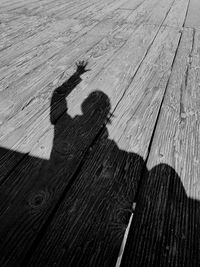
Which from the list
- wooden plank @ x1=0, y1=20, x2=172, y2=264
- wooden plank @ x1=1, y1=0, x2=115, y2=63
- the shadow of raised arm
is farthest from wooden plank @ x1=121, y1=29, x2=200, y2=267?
wooden plank @ x1=1, y1=0, x2=115, y2=63

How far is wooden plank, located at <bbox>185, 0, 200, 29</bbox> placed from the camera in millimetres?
3951

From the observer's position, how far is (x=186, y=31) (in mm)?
3607

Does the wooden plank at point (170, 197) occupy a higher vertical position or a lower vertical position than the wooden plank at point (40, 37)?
lower

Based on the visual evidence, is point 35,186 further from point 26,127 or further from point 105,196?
point 26,127

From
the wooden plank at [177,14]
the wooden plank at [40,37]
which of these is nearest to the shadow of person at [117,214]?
Result: the wooden plank at [40,37]

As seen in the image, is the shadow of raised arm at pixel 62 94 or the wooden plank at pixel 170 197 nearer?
the wooden plank at pixel 170 197

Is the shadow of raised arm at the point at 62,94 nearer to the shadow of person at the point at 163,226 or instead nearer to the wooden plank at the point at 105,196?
the wooden plank at the point at 105,196

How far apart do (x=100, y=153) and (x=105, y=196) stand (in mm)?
337

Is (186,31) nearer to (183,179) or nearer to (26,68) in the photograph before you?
(26,68)

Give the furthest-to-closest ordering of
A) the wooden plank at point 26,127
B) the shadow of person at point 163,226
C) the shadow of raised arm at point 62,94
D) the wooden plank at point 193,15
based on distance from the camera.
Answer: the wooden plank at point 193,15, the shadow of raised arm at point 62,94, the wooden plank at point 26,127, the shadow of person at point 163,226

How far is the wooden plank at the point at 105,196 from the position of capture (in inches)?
39.1

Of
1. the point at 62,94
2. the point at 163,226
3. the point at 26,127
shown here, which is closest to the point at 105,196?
the point at 163,226

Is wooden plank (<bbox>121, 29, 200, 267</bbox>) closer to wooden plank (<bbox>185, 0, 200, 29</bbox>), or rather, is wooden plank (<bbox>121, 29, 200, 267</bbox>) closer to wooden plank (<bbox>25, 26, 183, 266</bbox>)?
wooden plank (<bbox>25, 26, 183, 266</bbox>)

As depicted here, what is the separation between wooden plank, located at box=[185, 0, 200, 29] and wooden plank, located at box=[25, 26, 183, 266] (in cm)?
272
